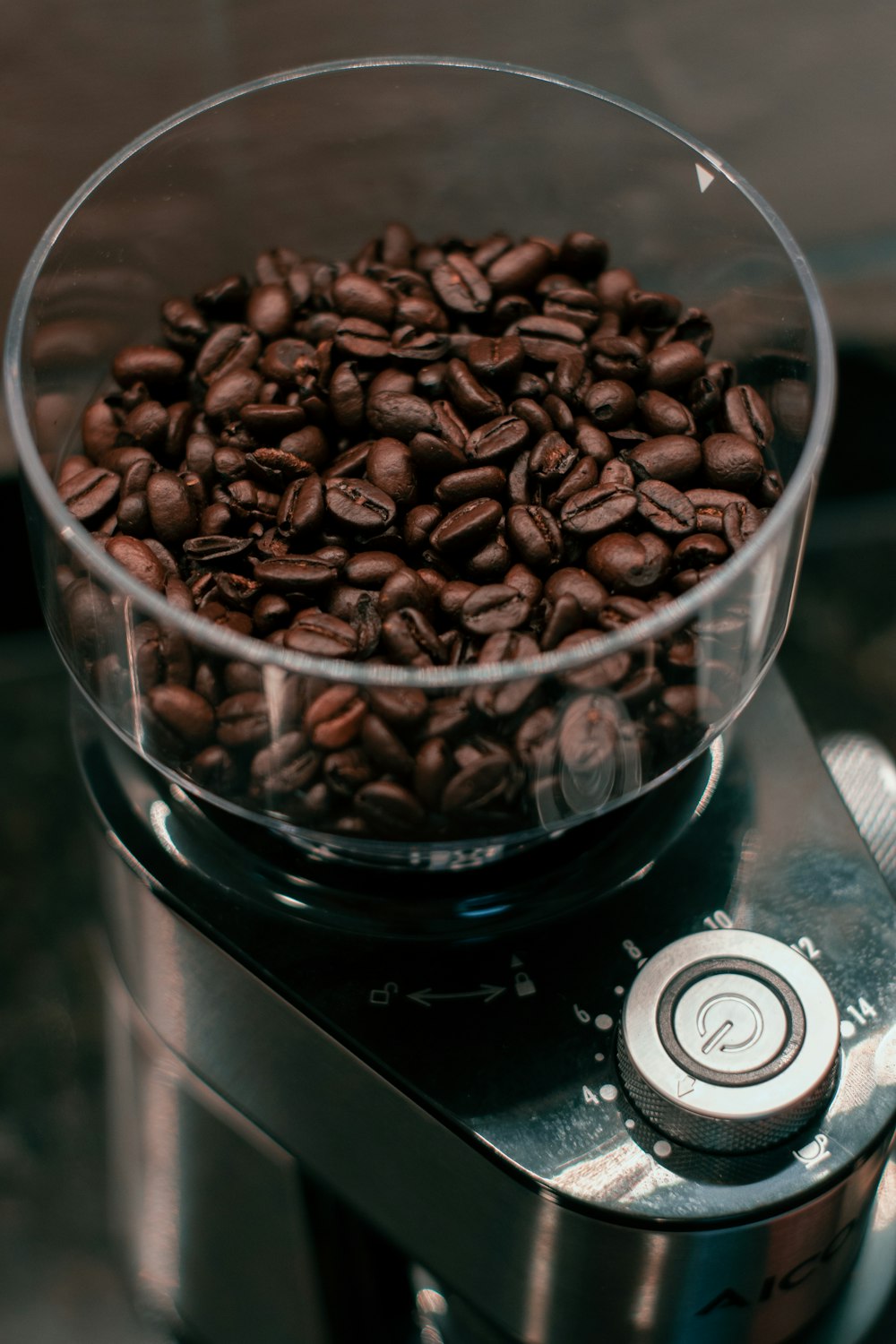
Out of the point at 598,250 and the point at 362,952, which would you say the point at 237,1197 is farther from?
the point at 598,250

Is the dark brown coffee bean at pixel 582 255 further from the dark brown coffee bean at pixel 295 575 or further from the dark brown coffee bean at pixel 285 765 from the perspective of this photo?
the dark brown coffee bean at pixel 285 765

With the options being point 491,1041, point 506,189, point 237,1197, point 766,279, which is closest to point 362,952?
point 491,1041

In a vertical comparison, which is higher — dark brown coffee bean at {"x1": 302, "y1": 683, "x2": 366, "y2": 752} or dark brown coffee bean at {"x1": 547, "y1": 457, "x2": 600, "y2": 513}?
dark brown coffee bean at {"x1": 547, "y1": 457, "x2": 600, "y2": 513}

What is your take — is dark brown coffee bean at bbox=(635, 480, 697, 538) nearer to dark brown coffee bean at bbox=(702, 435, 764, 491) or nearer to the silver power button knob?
dark brown coffee bean at bbox=(702, 435, 764, 491)

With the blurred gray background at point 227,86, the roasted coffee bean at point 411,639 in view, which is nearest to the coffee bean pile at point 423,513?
the roasted coffee bean at point 411,639

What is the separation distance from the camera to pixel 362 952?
27.5 inches

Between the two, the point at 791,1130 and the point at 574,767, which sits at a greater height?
the point at 574,767

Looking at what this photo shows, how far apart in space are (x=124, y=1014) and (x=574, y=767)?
1.30 ft

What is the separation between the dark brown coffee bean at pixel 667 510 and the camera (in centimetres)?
71

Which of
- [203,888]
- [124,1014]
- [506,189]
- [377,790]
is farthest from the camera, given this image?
[506,189]

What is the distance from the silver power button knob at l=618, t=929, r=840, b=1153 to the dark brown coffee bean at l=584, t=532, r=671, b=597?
18 centimetres

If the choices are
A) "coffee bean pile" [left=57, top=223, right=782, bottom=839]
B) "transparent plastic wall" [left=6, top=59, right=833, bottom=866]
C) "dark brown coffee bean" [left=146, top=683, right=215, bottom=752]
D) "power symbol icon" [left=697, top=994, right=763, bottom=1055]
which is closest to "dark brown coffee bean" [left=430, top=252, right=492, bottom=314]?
"coffee bean pile" [left=57, top=223, right=782, bottom=839]

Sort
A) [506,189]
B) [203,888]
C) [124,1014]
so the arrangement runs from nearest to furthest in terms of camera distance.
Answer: [203,888] → [124,1014] → [506,189]

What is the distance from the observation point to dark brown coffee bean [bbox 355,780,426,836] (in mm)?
600
